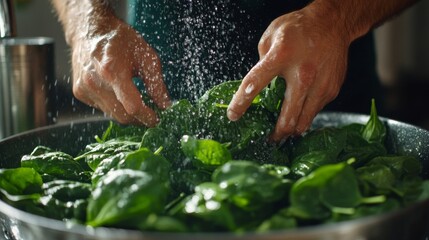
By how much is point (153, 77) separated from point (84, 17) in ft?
0.74

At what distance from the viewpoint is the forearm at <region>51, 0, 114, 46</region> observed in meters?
1.09

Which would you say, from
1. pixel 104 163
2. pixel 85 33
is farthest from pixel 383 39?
pixel 104 163

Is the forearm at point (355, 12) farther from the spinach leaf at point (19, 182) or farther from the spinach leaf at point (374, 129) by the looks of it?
the spinach leaf at point (19, 182)

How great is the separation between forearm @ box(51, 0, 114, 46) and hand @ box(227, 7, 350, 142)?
0.33m

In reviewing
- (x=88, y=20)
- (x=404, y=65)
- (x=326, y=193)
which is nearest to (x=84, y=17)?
(x=88, y=20)

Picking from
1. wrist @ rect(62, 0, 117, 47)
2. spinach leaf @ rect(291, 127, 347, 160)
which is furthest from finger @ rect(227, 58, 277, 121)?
wrist @ rect(62, 0, 117, 47)

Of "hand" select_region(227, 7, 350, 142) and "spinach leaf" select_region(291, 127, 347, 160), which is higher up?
"hand" select_region(227, 7, 350, 142)

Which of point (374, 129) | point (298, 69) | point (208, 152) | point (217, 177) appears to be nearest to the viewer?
point (217, 177)

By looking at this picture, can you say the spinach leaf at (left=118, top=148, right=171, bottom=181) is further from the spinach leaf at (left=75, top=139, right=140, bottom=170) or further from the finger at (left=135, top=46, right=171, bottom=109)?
the finger at (left=135, top=46, right=171, bottom=109)

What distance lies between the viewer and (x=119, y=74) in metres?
0.98

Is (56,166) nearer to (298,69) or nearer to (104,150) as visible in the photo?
(104,150)

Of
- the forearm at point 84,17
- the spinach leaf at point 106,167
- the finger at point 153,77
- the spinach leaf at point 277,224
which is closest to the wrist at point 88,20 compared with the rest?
the forearm at point 84,17

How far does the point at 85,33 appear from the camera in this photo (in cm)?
110

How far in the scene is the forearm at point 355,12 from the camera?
968 mm
